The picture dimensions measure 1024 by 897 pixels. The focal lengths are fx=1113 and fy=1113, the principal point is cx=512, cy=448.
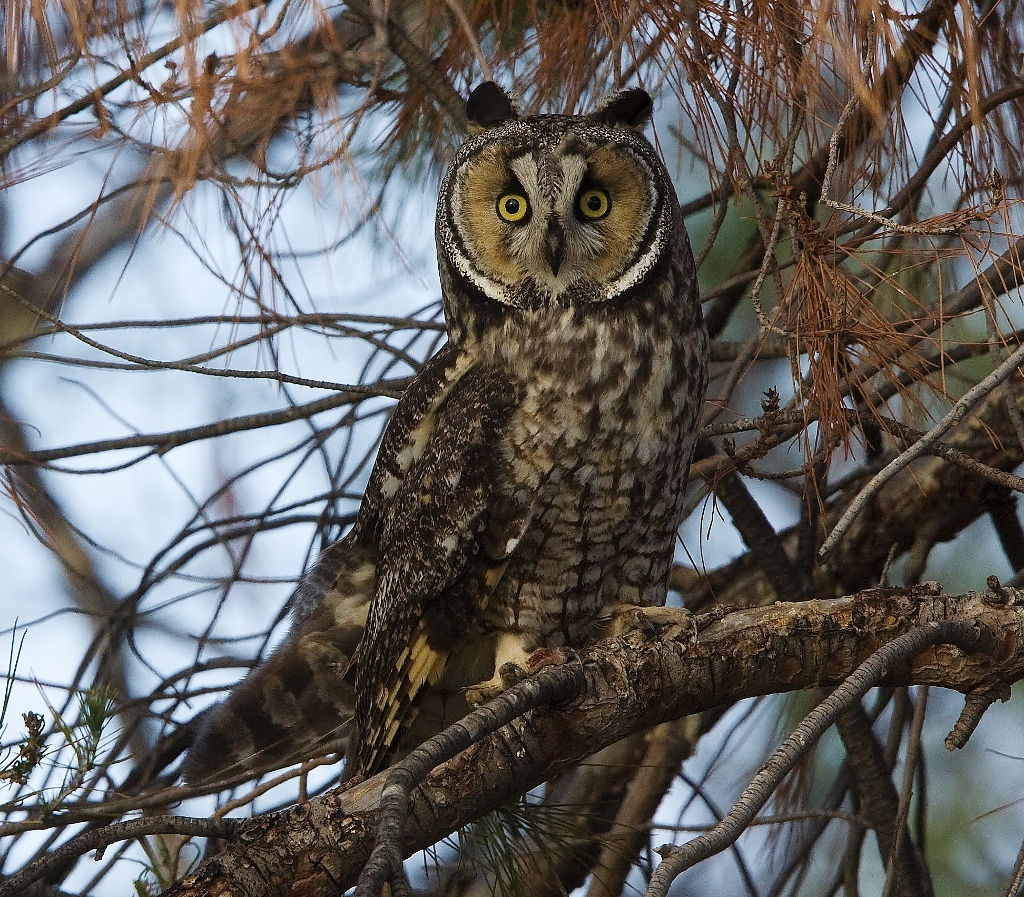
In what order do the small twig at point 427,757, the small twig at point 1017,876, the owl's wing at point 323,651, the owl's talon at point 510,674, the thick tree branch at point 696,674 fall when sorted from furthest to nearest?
the owl's wing at point 323,651 < the owl's talon at point 510,674 < the thick tree branch at point 696,674 < the small twig at point 1017,876 < the small twig at point 427,757

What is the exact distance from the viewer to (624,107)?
6.19 feet

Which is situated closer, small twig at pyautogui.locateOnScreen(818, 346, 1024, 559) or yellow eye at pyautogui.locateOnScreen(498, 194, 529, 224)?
small twig at pyautogui.locateOnScreen(818, 346, 1024, 559)

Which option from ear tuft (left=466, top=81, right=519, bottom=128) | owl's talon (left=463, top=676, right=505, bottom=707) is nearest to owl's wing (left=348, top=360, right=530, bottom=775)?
owl's talon (left=463, top=676, right=505, bottom=707)

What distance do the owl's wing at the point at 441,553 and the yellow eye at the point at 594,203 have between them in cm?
30

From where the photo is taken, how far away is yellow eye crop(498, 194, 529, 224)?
5.98ft

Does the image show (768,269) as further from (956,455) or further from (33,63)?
(33,63)

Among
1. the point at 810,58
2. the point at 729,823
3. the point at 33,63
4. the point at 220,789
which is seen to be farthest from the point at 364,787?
the point at 33,63

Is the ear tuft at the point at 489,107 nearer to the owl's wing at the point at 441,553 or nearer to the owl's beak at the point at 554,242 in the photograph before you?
the owl's beak at the point at 554,242

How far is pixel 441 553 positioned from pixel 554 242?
0.52 meters

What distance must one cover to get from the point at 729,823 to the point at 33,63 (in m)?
1.75

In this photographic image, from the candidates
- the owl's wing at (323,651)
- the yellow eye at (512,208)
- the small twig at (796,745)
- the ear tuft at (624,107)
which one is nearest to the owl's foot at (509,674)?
the owl's wing at (323,651)

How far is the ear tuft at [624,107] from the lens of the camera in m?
1.87

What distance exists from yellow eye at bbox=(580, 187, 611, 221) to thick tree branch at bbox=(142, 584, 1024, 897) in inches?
27.1

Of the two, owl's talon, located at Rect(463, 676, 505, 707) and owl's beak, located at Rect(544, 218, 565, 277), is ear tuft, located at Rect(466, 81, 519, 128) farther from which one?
owl's talon, located at Rect(463, 676, 505, 707)
